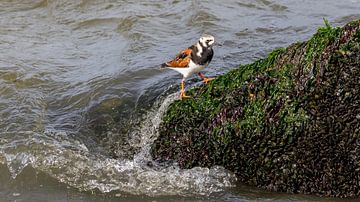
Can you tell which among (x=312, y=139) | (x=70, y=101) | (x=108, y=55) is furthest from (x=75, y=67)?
(x=312, y=139)

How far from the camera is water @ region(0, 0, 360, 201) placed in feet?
16.8

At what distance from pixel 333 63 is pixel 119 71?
11.8ft

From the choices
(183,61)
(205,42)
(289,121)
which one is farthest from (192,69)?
(289,121)

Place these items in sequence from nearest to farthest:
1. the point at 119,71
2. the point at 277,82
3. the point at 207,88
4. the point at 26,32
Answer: the point at 277,82, the point at 207,88, the point at 119,71, the point at 26,32

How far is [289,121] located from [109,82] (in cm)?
307

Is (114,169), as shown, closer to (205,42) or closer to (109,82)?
(205,42)

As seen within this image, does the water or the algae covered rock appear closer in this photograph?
the algae covered rock

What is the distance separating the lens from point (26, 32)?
9891 mm

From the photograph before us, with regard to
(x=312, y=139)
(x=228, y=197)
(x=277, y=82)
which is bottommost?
(x=228, y=197)

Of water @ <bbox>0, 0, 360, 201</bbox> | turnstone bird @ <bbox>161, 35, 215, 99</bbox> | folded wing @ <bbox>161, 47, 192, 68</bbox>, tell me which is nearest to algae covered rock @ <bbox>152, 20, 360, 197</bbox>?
water @ <bbox>0, 0, 360, 201</bbox>

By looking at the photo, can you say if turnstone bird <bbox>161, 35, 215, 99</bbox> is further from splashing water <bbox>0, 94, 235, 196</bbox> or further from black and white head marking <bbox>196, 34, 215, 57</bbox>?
splashing water <bbox>0, 94, 235, 196</bbox>

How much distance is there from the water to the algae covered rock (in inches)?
6.5

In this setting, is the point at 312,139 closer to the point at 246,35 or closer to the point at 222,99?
the point at 222,99

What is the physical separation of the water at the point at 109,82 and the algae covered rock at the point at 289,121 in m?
0.17
